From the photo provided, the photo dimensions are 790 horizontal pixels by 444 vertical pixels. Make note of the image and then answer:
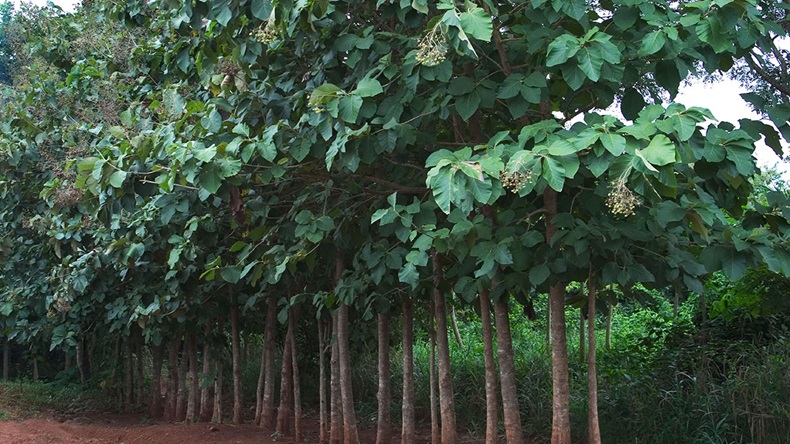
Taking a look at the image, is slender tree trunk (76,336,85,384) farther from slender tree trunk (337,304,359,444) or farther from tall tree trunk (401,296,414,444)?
tall tree trunk (401,296,414,444)

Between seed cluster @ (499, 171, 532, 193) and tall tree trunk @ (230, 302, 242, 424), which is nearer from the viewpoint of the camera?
seed cluster @ (499, 171, 532, 193)

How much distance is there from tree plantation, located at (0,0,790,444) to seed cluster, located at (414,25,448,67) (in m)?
0.02

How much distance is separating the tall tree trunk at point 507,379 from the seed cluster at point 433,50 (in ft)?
6.81

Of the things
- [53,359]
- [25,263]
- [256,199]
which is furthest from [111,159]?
[53,359]

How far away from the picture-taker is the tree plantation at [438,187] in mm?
3916

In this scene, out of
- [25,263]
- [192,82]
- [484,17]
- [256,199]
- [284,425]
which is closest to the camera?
[484,17]

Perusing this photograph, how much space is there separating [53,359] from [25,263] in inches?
266

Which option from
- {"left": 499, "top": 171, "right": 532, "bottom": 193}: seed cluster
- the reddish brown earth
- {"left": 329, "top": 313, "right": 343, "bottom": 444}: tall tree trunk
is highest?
{"left": 499, "top": 171, "right": 532, "bottom": 193}: seed cluster

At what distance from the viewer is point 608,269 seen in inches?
176

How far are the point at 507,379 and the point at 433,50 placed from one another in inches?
101

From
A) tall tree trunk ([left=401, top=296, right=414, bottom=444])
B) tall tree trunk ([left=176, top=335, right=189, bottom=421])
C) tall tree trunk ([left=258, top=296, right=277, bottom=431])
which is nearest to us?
tall tree trunk ([left=401, top=296, right=414, bottom=444])

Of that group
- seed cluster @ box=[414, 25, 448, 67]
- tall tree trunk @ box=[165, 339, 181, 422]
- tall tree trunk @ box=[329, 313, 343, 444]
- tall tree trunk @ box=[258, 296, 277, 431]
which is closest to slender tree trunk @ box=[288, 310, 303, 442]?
tall tree trunk @ box=[258, 296, 277, 431]

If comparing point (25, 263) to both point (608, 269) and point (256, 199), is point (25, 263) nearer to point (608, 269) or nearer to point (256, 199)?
point (256, 199)

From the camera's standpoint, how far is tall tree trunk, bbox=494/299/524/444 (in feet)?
17.8
